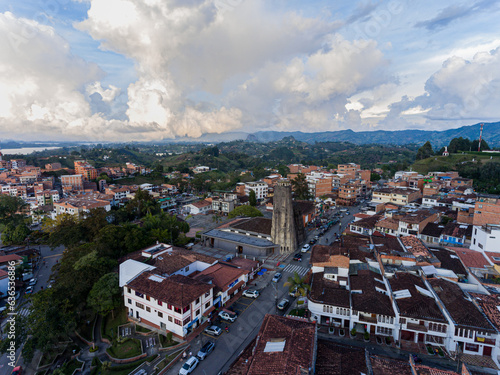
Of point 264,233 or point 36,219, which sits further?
point 36,219

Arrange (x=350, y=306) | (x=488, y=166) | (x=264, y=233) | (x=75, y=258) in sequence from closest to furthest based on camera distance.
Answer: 1. (x=350, y=306)
2. (x=75, y=258)
3. (x=264, y=233)
4. (x=488, y=166)

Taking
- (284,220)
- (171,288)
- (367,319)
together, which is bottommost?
(367,319)

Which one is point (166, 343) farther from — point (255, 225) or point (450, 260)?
point (450, 260)

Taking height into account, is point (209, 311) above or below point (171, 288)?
below

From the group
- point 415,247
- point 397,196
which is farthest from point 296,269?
point 397,196

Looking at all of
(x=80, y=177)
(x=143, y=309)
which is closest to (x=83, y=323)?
(x=143, y=309)

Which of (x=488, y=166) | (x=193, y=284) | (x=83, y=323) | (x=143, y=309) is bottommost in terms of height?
(x=83, y=323)

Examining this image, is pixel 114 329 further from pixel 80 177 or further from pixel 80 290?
pixel 80 177

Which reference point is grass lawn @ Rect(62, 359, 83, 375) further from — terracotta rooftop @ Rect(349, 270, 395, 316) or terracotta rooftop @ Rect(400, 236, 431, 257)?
terracotta rooftop @ Rect(400, 236, 431, 257)
